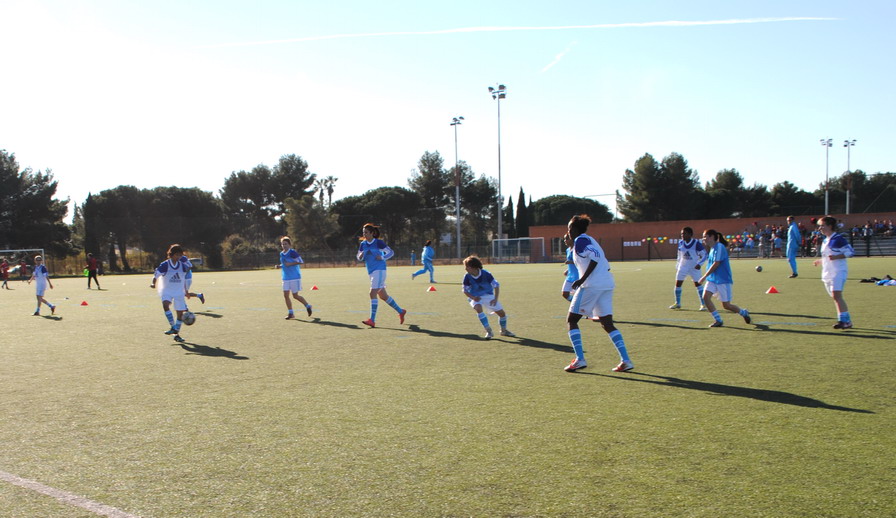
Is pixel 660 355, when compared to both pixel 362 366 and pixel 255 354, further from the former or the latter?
pixel 255 354

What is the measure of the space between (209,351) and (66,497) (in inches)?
246

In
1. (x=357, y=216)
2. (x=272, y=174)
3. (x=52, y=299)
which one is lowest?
(x=52, y=299)

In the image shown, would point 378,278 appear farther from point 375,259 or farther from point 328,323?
point 328,323

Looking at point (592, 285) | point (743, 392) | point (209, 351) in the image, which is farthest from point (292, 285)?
point (743, 392)

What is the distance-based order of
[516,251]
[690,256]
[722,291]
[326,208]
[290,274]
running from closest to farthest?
1. [722,291]
2. [690,256]
3. [290,274]
4. [516,251]
5. [326,208]

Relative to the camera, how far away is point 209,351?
1000 centimetres

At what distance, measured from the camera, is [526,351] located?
30.2 ft

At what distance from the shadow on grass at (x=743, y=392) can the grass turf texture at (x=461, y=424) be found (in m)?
0.04

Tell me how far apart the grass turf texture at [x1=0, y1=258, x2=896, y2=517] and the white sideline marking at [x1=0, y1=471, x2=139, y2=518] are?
0.23 feet

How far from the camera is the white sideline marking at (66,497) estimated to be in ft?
12.0

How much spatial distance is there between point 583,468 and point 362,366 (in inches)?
176

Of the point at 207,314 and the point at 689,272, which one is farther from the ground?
the point at 689,272

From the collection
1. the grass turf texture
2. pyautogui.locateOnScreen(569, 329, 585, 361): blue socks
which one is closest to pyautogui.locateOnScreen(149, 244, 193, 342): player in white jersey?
the grass turf texture

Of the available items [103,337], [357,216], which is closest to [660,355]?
[103,337]
